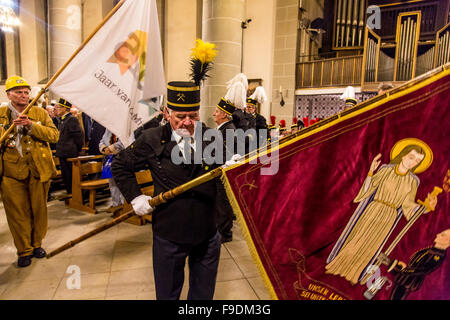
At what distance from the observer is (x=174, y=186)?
199cm

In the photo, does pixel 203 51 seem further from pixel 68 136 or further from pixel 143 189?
pixel 68 136

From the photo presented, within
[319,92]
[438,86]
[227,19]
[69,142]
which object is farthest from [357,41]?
[438,86]

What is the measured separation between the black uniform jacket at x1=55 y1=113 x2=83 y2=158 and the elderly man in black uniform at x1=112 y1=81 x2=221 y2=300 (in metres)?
4.28

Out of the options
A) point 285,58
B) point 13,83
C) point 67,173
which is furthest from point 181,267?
point 285,58

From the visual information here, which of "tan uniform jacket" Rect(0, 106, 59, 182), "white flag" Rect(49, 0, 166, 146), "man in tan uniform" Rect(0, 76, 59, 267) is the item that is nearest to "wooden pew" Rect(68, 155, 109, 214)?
"man in tan uniform" Rect(0, 76, 59, 267)

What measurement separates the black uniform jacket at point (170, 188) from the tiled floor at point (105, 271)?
120 centimetres

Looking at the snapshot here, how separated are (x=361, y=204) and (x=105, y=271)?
2902 millimetres

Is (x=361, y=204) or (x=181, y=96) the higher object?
(x=181, y=96)

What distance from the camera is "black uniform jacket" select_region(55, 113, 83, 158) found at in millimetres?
5691

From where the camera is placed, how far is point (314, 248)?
164cm

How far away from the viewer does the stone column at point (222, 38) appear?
21.6ft

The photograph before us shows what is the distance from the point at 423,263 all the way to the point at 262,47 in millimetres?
9364

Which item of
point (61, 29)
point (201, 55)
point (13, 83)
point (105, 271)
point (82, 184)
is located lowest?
point (105, 271)

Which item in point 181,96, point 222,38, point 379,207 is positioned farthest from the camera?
point 222,38
